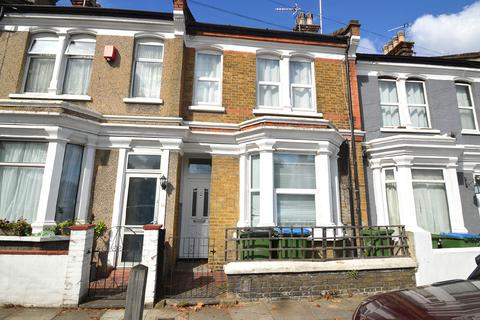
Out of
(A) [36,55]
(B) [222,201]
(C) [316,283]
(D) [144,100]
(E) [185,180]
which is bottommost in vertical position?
(C) [316,283]

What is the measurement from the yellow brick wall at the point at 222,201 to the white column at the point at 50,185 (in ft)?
12.7

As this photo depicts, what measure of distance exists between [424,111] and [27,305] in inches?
487

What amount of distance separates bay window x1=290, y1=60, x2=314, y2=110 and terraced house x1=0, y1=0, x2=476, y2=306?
0.16 ft

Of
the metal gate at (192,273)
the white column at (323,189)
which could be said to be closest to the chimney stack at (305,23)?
the white column at (323,189)

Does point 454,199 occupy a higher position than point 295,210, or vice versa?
point 454,199

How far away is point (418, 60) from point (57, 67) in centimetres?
1199

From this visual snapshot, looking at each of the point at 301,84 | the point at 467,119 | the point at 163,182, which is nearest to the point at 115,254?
the point at 163,182

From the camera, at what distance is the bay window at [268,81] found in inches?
355

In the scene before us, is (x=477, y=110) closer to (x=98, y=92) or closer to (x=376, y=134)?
(x=376, y=134)

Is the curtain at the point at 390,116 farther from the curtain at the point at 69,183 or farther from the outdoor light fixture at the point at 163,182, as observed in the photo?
the curtain at the point at 69,183

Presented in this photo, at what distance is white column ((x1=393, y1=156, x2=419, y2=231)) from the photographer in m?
8.17

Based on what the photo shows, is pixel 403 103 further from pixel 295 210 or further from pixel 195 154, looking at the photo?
pixel 195 154

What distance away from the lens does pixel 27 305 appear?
195 inches

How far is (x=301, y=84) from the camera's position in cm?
923
